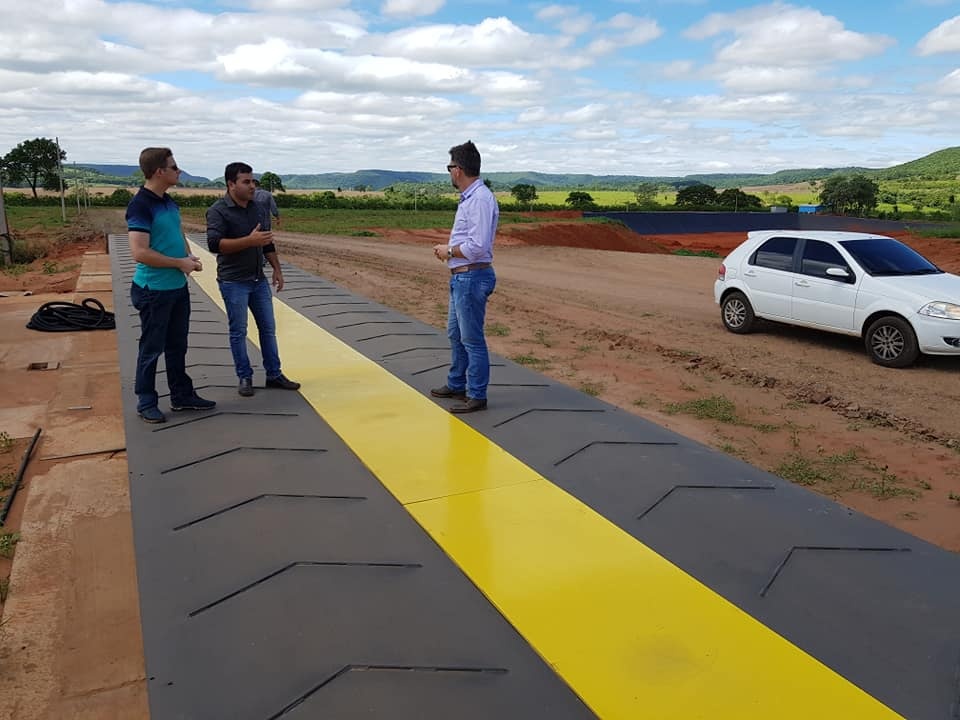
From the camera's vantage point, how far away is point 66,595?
361 centimetres

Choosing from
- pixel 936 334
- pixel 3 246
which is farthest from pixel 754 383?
pixel 3 246

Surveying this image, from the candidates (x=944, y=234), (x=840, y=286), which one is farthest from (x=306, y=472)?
(x=944, y=234)

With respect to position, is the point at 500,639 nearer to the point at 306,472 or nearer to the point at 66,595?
the point at 306,472

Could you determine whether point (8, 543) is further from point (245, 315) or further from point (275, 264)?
point (275, 264)

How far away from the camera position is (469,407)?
514 cm

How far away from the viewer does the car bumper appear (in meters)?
7.78

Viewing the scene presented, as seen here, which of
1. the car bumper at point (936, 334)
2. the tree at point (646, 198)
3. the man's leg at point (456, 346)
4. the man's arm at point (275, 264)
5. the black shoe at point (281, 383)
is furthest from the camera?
the tree at point (646, 198)

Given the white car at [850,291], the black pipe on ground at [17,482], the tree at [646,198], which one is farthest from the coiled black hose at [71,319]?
the tree at [646,198]

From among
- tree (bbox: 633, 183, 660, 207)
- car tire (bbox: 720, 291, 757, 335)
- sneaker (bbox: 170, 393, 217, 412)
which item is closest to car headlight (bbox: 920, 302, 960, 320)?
car tire (bbox: 720, 291, 757, 335)

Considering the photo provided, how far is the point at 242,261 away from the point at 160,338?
871 mm

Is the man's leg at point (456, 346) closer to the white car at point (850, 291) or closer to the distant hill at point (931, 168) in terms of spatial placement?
the white car at point (850, 291)

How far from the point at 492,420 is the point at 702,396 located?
2964mm

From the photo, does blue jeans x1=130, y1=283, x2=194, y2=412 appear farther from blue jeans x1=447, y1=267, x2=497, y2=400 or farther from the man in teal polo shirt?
blue jeans x1=447, y1=267, x2=497, y2=400

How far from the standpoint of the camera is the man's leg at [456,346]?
4.90m
